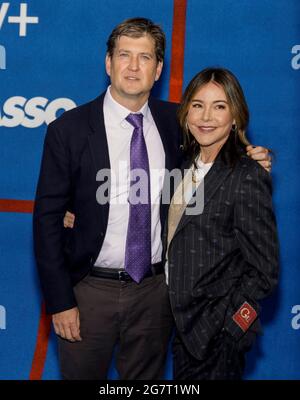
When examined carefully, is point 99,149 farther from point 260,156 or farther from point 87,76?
point 87,76

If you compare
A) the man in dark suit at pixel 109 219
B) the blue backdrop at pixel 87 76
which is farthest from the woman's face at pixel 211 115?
the blue backdrop at pixel 87 76

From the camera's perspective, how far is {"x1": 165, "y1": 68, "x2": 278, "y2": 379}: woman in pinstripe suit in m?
2.05

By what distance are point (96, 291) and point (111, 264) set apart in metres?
0.11

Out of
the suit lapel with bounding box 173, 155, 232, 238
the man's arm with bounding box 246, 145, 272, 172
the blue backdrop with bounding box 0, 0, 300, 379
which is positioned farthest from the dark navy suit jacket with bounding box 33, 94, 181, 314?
the blue backdrop with bounding box 0, 0, 300, 379

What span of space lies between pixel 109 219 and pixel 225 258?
0.42 metres

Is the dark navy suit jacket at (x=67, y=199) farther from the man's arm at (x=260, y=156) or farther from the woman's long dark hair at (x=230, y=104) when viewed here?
the man's arm at (x=260, y=156)

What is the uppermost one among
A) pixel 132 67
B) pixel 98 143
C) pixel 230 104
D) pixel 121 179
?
pixel 132 67

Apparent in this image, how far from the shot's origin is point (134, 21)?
2.27 meters

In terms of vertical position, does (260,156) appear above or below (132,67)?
below

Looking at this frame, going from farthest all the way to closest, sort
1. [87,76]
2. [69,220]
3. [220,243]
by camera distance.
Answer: [87,76] < [69,220] < [220,243]

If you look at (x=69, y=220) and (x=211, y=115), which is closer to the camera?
(x=211, y=115)

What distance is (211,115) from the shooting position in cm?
212

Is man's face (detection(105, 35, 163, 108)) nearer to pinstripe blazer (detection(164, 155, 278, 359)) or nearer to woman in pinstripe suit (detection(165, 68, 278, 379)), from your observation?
woman in pinstripe suit (detection(165, 68, 278, 379))

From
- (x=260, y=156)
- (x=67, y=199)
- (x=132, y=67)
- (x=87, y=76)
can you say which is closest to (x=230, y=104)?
(x=260, y=156)
